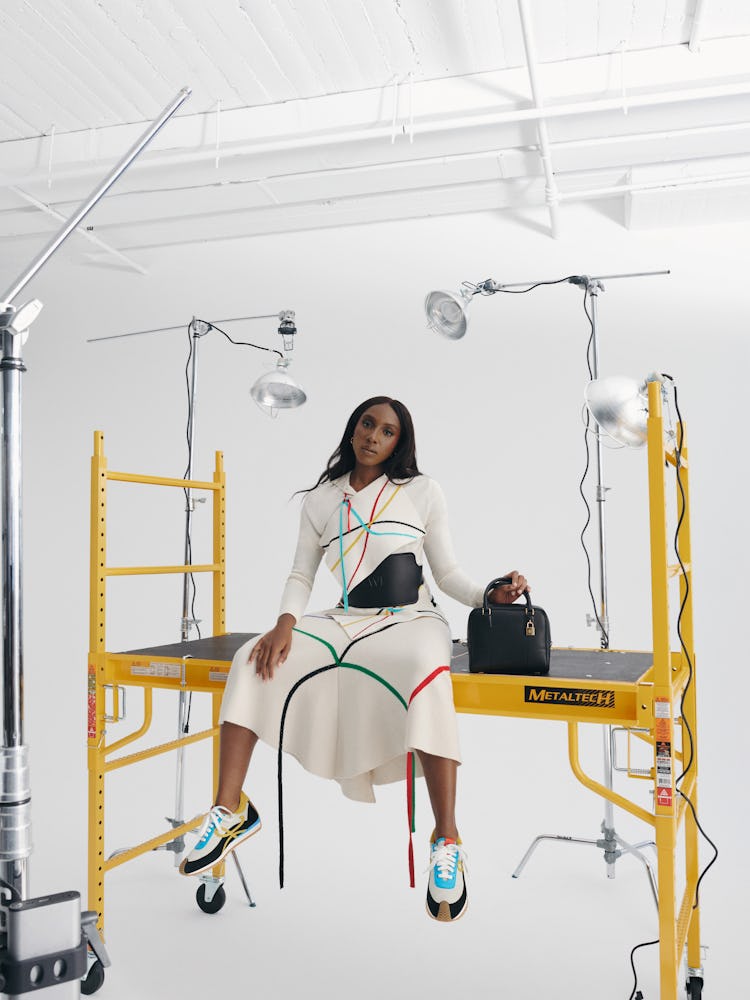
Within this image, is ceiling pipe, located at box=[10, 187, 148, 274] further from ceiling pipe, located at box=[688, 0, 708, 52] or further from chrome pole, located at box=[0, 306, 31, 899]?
chrome pole, located at box=[0, 306, 31, 899]

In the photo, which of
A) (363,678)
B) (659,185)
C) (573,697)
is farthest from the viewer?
(659,185)

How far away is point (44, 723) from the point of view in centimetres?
486

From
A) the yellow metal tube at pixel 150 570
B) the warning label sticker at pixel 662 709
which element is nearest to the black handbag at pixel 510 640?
the warning label sticker at pixel 662 709

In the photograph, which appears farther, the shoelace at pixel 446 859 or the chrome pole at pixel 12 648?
the shoelace at pixel 446 859

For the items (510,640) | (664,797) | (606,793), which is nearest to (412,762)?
(510,640)

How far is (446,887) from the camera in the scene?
A: 6.96ft

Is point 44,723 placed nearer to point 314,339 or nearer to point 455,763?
point 314,339

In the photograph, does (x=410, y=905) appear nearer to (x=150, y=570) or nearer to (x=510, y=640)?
(x=510, y=640)

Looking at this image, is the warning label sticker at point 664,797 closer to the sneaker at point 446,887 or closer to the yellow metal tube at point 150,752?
the sneaker at point 446,887

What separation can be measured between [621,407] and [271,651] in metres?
1.16

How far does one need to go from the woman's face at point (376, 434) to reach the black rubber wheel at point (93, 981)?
159 cm

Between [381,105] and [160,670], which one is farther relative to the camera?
[381,105]

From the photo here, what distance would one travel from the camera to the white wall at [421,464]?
360 cm

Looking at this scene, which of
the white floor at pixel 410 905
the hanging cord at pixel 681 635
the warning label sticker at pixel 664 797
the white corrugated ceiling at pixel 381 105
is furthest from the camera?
the white corrugated ceiling at pixel 381 105
